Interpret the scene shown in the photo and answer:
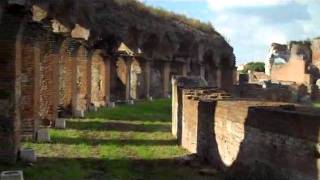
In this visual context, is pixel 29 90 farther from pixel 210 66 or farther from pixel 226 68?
pixel 226 68

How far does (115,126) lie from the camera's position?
18.2 meters

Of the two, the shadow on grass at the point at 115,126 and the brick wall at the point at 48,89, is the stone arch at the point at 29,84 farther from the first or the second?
the shadow on grass at the point at 115,126

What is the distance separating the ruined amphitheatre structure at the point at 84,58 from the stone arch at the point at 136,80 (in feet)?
0.22

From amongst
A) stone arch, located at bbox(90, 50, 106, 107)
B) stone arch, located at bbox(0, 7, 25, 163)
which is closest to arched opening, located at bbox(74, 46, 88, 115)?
stone arch, located at bbox(90, 50, 106, 107)

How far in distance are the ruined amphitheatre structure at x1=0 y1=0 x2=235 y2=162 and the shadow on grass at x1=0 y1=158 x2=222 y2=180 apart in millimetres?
941

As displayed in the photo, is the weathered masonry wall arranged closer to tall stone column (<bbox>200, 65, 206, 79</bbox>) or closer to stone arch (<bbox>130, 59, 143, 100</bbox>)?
stone arch (<bbox>130, 59, 143, 100</bbox>)

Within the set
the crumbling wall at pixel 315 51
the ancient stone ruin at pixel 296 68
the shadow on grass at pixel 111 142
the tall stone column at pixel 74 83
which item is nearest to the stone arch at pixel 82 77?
the tall stone column at pixel 74 83

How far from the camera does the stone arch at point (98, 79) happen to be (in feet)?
93.4

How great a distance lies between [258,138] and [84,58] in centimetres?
1613

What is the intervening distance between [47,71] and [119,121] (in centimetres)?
380

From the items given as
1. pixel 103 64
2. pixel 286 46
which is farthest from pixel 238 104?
pixel 286 46

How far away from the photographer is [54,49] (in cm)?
1761

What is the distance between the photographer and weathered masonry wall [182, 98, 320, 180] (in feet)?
25.5

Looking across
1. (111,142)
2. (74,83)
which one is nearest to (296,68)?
(74,83)
